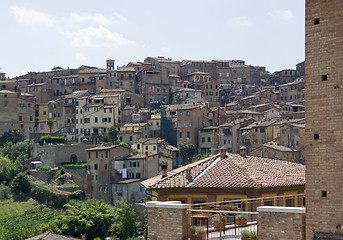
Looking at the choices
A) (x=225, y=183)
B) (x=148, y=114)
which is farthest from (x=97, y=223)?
(x=225, y=183)

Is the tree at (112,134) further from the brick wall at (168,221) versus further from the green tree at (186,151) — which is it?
the brick wall at (168,221)

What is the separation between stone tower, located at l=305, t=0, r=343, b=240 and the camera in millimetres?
13211

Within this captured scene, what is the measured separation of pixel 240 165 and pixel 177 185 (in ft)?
9.89

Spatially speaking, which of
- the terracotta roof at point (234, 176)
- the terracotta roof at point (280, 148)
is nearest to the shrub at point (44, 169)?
the terracotta roof at point (280, 148)

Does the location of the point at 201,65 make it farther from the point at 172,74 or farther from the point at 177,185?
the point at 177,185

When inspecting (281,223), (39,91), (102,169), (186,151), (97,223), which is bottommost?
(97,223)

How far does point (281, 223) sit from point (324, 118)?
88.8 inches

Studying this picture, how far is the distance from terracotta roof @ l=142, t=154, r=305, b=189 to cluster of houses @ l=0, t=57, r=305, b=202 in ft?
147

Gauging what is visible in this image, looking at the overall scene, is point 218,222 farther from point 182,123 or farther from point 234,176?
point 182,123

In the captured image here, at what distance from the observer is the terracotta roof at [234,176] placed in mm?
23097

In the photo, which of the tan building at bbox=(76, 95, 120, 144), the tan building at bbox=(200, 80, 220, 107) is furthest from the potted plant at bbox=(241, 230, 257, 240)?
the tan building at bbox=(200, 80, 220, 107)

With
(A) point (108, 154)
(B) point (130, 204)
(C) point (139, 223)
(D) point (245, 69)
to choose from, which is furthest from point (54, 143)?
(D) point (245, 69)

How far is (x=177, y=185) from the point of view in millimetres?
23672

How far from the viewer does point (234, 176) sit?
23.8 metres
